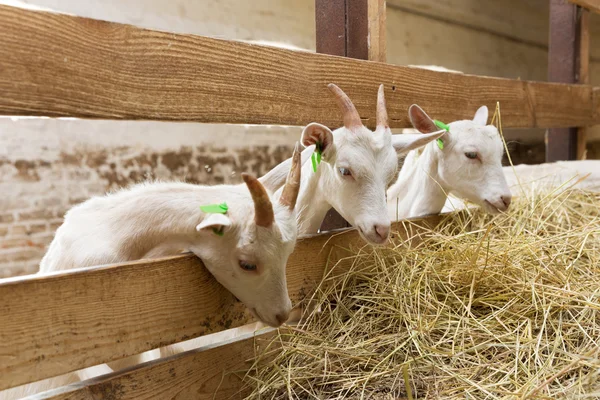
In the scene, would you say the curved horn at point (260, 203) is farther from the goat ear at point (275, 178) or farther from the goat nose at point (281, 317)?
the goat ear at point (275, 178)

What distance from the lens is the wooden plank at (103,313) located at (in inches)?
59.2

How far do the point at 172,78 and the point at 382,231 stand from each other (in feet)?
3.48

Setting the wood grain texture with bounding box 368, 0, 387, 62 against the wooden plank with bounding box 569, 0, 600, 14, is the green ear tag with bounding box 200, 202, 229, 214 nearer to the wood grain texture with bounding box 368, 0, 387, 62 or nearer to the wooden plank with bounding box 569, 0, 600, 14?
the wood grain texture with bounding box 368, 0, 387, 62

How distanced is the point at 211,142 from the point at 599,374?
524 cm

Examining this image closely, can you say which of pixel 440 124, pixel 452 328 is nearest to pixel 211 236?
pixel 452 328

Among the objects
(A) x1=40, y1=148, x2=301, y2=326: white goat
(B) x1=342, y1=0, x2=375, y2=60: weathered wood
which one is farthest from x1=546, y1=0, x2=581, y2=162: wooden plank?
(A) x1=40, y1=148, x2=301, y2=326: white goat

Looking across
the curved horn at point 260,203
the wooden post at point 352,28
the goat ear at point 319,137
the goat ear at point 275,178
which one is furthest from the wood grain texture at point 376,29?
the curved horn at point 260,203

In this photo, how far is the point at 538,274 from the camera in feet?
8.13

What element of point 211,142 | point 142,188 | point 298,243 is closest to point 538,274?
point 298,243

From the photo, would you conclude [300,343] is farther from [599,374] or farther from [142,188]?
[599,374]

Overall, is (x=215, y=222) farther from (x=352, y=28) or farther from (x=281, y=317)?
(x=352, y=28)

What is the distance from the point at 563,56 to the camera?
17.0 ft

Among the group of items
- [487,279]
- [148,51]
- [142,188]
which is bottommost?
[487,279]

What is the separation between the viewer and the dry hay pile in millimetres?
1948
